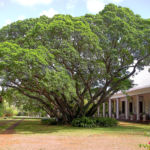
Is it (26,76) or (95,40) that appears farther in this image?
(95,40)

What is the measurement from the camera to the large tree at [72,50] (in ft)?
48.3

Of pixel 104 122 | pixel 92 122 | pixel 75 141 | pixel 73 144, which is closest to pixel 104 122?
pixel 104 122

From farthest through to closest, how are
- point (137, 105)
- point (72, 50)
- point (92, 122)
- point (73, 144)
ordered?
point (137, 105) < point (92, 122) < point (72, 50) < point (73, 144)

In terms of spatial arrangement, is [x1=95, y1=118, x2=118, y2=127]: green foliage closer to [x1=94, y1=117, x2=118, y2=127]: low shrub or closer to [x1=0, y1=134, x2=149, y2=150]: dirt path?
[x1=94, y1=117, x2=118, y2=127]: low shrub

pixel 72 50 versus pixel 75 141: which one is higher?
pixel 72 50

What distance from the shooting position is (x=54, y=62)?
15828 mm

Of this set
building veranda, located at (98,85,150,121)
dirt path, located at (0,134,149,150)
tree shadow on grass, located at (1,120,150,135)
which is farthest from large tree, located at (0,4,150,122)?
building veranda, located at (98,85,150,121)

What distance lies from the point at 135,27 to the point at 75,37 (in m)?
4.83

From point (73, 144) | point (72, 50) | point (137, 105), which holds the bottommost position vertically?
point (73, 144)

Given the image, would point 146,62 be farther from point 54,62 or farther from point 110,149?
point 110,149

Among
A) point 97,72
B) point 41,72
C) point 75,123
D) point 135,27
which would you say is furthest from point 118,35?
point 75,123

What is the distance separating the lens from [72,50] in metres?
15.9

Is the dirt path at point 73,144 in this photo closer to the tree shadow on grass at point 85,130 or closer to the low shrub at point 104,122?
the tree shadow on grass at point 85,130

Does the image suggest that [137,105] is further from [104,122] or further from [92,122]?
[92,122]
